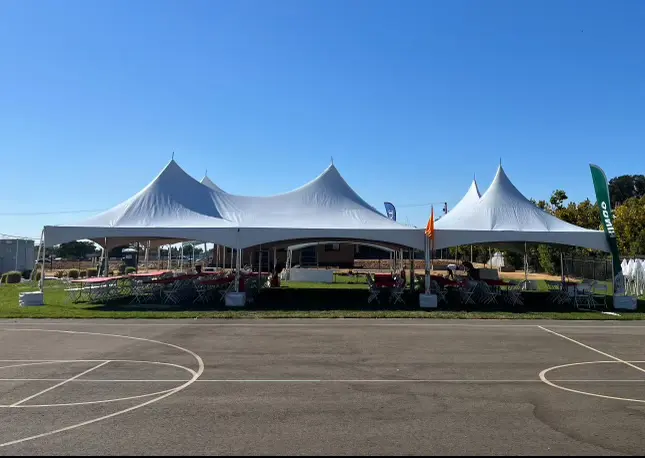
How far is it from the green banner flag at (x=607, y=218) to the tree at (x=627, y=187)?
84.0 m

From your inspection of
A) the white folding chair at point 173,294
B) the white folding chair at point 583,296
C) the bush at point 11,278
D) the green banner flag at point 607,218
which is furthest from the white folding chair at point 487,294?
the bush at point 11,278

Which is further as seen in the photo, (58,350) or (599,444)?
(58,350)

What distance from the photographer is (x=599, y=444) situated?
15.3ft

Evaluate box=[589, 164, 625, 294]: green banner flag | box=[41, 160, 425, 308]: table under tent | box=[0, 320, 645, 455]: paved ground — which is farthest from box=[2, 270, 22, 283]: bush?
box=[589, 164, 625, 294]: green banner flag

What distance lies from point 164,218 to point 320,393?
1347cm

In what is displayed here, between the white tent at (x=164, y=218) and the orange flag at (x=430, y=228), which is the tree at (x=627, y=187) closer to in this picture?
the orange flag at (x=430, y=228)

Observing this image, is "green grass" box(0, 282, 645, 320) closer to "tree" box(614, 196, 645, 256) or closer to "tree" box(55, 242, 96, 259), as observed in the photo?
"tree" box(614, 196, 645, 256)

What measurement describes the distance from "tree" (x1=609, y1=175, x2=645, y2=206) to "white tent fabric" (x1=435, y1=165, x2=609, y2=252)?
84431mm

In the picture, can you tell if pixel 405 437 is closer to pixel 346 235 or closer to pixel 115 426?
pixel 115 426

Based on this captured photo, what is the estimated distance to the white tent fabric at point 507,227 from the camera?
57.4ft

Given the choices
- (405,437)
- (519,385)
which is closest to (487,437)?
(405,437)

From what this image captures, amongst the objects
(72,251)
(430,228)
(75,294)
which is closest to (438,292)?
(430,228)

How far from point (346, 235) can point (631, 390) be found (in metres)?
11.5

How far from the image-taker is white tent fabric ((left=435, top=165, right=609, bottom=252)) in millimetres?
17484
